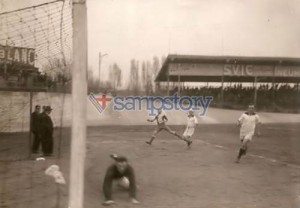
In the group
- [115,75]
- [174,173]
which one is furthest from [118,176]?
[115,75]

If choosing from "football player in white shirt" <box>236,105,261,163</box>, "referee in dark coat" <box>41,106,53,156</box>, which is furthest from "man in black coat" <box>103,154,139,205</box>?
"referee in dark coat" <box>41,106,53,156</box>

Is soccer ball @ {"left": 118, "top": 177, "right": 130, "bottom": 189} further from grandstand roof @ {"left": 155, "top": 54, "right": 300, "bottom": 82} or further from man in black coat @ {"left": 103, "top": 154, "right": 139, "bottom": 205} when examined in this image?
grandstand roof @ {"left": 155, "top": 54, "right": 300, "bottom": 82}

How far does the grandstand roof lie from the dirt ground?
1.94 metres

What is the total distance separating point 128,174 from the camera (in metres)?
7.25

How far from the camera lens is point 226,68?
1236 cm

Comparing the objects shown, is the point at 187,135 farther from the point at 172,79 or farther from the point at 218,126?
the point at 218,126

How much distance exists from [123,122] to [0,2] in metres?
14.6

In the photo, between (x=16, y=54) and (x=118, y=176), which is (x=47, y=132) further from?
(x=118, y=176)

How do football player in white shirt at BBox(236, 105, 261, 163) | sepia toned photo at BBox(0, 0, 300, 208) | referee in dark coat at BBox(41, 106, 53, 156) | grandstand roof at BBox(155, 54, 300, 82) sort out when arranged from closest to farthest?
sepia toned photo at BBox(0, 0, 300, 208), football player in white shirt at BBox(236, 105, 261, 163), referee in dark coat at BBox(41, 106, 53, 156), grandstand roof at BBox(155, 54, 300, 82)

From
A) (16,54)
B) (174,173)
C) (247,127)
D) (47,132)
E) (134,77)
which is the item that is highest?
(16,54)

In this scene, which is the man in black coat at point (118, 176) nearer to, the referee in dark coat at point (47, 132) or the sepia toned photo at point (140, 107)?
the sepia toned photo at point (140, 107)

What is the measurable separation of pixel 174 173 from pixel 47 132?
352cm

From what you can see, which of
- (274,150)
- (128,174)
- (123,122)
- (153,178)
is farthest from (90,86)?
(123,122)

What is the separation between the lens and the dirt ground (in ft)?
23.8
